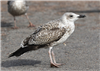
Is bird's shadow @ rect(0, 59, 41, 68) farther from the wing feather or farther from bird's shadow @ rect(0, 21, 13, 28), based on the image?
bird's shadow @ rect(0, 21, 13, 28)

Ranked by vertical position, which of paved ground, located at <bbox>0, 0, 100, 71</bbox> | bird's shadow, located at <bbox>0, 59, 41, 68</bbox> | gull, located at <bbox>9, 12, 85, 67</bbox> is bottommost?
bird's shadow, located at <bbox>0, 59, 41, 68</bbox>

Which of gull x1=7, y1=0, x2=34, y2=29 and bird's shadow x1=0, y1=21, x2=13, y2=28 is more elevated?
gull x1=7, y1=0, x2=34, y2=29

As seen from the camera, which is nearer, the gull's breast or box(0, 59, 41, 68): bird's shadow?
box(0, 59, 41, 68): bird's shadow

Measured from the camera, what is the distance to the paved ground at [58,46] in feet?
21.8

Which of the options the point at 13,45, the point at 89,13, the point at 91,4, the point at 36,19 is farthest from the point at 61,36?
the point at 91,4

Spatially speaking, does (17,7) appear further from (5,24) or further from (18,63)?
(18,63)

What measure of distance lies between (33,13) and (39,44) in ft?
29.9

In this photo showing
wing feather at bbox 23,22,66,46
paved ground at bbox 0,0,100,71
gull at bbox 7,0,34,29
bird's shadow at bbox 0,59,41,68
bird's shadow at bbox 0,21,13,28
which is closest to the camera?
wing feather at bbox 23,22,66,46

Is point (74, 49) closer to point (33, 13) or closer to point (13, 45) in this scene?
point (13, 45)

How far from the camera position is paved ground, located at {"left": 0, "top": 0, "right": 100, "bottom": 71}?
21.8 feet

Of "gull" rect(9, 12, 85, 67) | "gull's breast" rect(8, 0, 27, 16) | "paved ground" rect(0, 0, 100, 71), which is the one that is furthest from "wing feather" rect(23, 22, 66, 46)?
"gull's breast" rect(8, 0, 27, 16)

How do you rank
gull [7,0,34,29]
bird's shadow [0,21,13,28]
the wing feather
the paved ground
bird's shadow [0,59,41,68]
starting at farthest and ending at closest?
1. bird's shadow [0,21,13,28]
2. gull [7,0,34,29]
3. bird's shadow [0,59,41,68]
4. the paved ground
5. the wing feather

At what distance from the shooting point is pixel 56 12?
1524 centimetres

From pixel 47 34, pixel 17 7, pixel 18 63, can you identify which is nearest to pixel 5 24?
pixel 17 7
